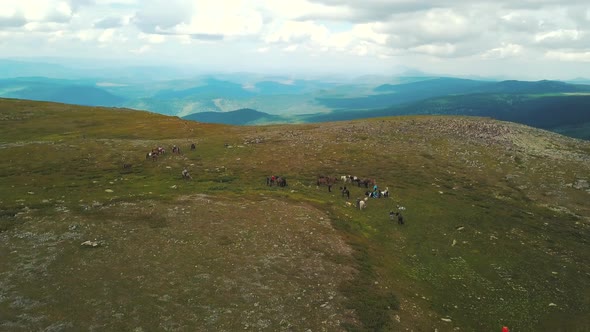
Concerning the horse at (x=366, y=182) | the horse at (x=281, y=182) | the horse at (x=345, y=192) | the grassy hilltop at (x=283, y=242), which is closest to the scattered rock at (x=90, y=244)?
the grassy hilltop at (x=283, y=242)

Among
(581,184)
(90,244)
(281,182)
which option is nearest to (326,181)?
(281,182)

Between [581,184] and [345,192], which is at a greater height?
[345,192]

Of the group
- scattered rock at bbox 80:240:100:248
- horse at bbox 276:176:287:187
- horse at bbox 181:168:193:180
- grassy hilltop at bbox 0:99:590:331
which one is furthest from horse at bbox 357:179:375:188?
scattered rock at bbox 80:240:100:248

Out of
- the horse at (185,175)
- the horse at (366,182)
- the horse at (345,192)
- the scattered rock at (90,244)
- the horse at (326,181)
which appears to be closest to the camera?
the scattered rock at (90,244)

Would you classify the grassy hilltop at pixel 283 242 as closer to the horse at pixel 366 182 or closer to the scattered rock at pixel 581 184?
the scattered rock at pixel 581 184

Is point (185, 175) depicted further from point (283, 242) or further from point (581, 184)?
point (581, 184)

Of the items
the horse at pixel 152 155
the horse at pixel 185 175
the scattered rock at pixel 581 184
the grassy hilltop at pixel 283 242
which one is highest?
the horse at pixel 152 155

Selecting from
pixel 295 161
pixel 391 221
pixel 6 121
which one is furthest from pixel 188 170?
pixel 6 121

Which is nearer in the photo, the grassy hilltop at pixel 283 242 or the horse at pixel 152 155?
the grassy hilltop at pixel 283 242

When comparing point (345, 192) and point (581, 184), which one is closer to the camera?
point (345, 192)

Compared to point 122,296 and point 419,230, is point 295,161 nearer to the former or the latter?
point 419,230
